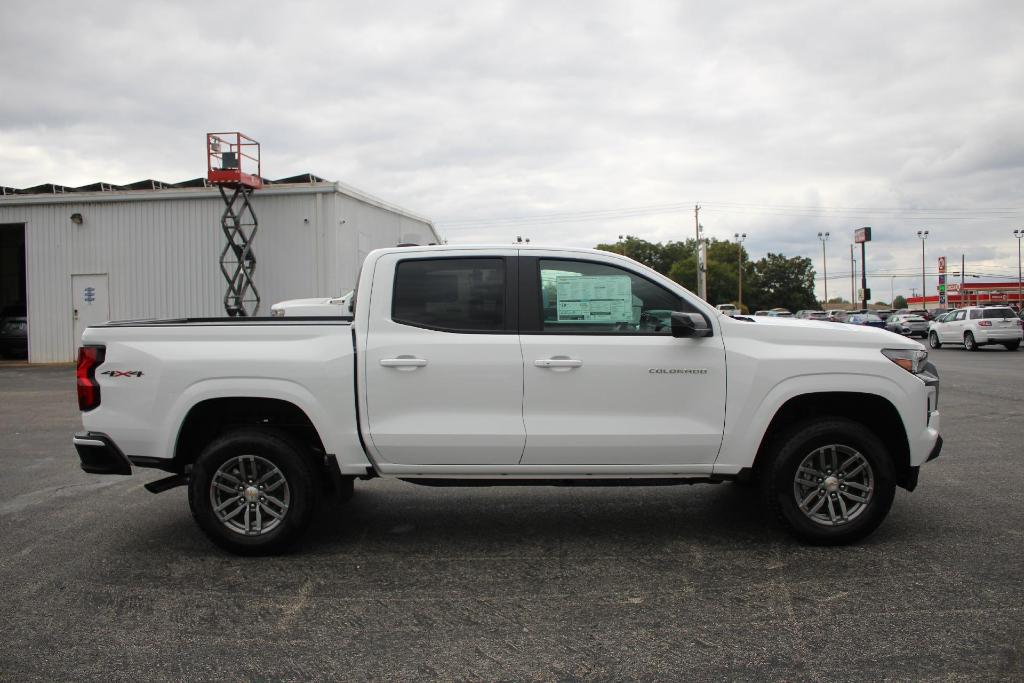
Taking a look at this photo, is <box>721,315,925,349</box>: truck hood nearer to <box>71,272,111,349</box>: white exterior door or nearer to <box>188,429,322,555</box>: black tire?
<box>188,429,322,555</box>: black tire

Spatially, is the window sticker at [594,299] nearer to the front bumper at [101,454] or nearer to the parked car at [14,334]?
the front bumper at [101,454]

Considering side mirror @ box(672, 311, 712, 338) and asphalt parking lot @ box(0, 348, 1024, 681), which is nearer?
asphalt parking lot @ box(0, 348, 1024, 681)

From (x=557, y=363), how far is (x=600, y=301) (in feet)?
1.68

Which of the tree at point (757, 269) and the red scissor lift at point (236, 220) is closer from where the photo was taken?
the red scissor lift at point (236, 220)

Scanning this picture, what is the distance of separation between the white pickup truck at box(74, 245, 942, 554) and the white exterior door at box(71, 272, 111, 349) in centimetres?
2031

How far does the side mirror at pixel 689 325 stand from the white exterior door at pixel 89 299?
22.2m

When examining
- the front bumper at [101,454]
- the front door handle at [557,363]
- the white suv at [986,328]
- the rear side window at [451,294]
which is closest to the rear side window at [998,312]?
the white suv at [986,328]

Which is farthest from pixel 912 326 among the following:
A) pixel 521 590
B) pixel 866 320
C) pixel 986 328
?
pixel 521 590

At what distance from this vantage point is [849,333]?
496 centimetres

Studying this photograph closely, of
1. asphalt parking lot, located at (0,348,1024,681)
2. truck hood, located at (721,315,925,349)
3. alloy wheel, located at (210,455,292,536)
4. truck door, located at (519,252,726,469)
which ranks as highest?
truck hood, located at (721,315,925,349)

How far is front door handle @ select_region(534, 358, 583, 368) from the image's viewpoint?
15.7 feet

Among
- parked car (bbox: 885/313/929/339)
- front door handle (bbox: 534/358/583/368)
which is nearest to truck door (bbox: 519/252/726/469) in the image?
front door handle (bbox: 534/358/583/368)

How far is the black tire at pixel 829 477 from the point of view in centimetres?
483

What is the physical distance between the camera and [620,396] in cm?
483
